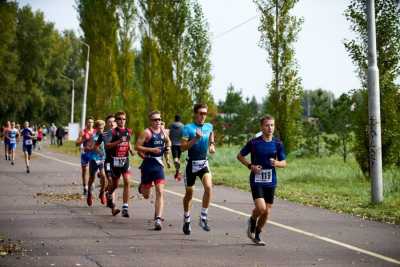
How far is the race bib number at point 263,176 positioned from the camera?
9352 mm

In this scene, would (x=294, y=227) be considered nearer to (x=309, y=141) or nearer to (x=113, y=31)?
(x=309, y=141)

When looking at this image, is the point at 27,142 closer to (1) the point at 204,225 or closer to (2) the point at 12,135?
(2) the point at 12,135

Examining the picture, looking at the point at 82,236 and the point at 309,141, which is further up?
the point at 309,141

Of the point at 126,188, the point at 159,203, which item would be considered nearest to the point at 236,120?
Answer: the point at 126,188

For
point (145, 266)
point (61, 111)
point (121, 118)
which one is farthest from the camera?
point (61, 111)

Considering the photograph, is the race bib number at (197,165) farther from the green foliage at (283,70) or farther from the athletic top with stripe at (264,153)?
the green foliage at (283,70)

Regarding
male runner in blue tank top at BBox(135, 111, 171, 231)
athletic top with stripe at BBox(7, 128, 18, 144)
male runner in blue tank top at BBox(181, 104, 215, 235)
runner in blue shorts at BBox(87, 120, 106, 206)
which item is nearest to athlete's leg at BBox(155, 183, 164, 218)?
male runner in blue tank top at BBox(135, 111, 171, 231)

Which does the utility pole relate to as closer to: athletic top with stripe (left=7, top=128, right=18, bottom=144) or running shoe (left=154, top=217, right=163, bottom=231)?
running shoe (left=154, top=217, right=163, bottom=231)

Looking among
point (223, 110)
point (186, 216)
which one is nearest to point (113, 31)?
point (223, 110)

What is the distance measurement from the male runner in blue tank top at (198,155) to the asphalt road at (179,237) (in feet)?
1.05

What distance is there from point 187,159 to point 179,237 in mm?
1284

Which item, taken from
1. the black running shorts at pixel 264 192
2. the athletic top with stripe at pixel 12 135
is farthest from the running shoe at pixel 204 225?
the athletic top with stripe at pixel 12 135

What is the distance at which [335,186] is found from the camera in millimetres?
18766

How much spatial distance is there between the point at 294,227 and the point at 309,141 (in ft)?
76.2
